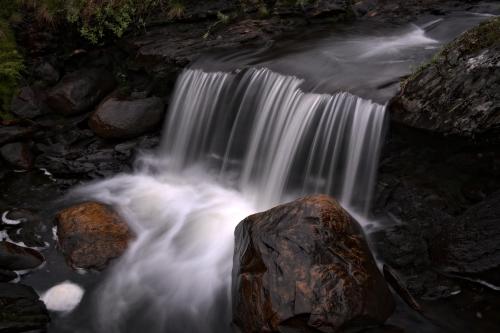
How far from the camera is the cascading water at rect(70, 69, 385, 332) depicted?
652cm

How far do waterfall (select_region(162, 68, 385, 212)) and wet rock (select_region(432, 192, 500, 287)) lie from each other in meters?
1.34

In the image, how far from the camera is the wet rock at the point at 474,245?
5559 millimetres

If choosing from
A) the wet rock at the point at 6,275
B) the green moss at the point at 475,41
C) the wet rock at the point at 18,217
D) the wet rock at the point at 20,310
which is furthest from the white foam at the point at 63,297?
the green moss at the point at 475,41

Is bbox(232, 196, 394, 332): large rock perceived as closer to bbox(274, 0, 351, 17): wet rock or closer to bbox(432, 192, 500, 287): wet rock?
bbox(432, 192, 500, 287): wet rock

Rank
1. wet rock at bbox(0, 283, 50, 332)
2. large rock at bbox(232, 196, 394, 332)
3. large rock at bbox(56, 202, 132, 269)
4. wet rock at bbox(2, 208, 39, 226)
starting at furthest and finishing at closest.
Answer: wet rock at bbox(2, 208, 39, 226) → large rock at bbox(56, 202, 132, 269) → wet rock at bbox(0, 283, 50, 332) → large rock at bbox(232, 196, 394, 332)

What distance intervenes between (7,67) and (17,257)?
5.89 metres

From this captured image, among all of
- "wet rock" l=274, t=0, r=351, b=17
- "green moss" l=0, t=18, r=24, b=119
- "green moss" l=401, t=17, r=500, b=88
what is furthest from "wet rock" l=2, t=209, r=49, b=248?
"wet rock" l=274, t=0, r=351, b=17

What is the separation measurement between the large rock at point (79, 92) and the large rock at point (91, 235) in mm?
3715

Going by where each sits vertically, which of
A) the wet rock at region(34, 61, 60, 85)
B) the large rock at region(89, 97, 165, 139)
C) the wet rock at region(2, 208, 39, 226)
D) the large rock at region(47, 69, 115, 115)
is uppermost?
the wet rock at region(34, 61, 60, 85)

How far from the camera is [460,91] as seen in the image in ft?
19.9

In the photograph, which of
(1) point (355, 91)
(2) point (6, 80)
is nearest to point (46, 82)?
(2) point (6, 80)

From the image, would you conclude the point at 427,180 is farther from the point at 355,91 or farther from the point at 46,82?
the point at 46,82

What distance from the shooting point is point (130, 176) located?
9.58 meters

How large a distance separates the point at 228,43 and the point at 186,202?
4.14 meters
